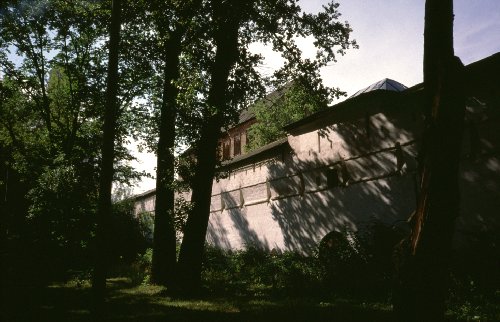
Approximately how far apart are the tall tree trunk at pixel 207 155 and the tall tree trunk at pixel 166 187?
200 cm

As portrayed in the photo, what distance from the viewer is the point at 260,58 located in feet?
41.8

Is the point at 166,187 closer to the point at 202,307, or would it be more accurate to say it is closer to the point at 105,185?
the point at 202,307

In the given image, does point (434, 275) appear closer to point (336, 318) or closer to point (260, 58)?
point (336, 318)

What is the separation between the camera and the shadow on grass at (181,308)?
7.97 m

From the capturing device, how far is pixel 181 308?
365 inches

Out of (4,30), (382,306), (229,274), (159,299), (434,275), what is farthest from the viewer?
(4,30)

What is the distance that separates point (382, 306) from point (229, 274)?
809cm

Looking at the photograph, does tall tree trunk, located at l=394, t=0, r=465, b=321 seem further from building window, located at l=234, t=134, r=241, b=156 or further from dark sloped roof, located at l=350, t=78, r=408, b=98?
building window, located at l=234, t=134, r=241, b=156

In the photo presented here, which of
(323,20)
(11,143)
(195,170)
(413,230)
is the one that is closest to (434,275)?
(413,230)

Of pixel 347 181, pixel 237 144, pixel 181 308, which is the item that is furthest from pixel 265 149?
pixel 237 144

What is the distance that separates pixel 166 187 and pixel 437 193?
415 inches

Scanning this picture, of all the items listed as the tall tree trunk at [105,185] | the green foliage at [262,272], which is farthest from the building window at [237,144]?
the tall tree trunk at [105,185]

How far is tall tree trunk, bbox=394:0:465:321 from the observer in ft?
16.0

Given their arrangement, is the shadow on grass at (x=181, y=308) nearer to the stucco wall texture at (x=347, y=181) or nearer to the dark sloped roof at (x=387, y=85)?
the stucco wall texture at (x=347, y=181)
